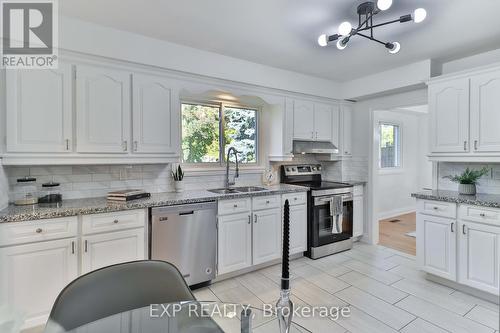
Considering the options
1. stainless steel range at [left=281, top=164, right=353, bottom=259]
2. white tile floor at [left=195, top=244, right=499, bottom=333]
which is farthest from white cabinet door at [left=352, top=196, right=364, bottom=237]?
white tile floor at [left=195, top=244, right=499, bottom=333]

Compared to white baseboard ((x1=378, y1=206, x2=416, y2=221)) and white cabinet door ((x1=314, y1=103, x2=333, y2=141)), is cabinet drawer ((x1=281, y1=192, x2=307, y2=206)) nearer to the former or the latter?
white cabinet door ((x1=314, y1=103, x2=333, y2=141))

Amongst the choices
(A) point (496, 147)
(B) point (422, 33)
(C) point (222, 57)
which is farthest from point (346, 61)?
(A) point (496, 147)

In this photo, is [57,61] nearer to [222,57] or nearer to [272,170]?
[222,57]

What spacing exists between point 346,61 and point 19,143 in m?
3.47

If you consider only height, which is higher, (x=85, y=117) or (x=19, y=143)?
(x=85, y=117)

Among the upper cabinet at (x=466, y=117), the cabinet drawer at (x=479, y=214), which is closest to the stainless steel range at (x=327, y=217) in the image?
the upper cabinet at (x=466, y=117)

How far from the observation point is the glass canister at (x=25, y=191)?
7.23 feet

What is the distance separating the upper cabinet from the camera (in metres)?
2.64

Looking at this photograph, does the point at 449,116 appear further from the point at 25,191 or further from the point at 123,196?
the point at 25,191

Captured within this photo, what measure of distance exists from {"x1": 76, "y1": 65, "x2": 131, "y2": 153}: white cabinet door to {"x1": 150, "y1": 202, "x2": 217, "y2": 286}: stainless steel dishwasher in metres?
0.78

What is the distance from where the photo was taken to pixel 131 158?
2590 millimetres

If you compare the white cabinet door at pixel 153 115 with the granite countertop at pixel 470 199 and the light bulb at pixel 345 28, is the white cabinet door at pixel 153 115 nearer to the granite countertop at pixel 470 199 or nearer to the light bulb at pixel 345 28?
the light bulb at pixel 345 28

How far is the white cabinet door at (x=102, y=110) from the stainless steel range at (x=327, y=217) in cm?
234

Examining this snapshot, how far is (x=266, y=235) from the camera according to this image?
316cm
